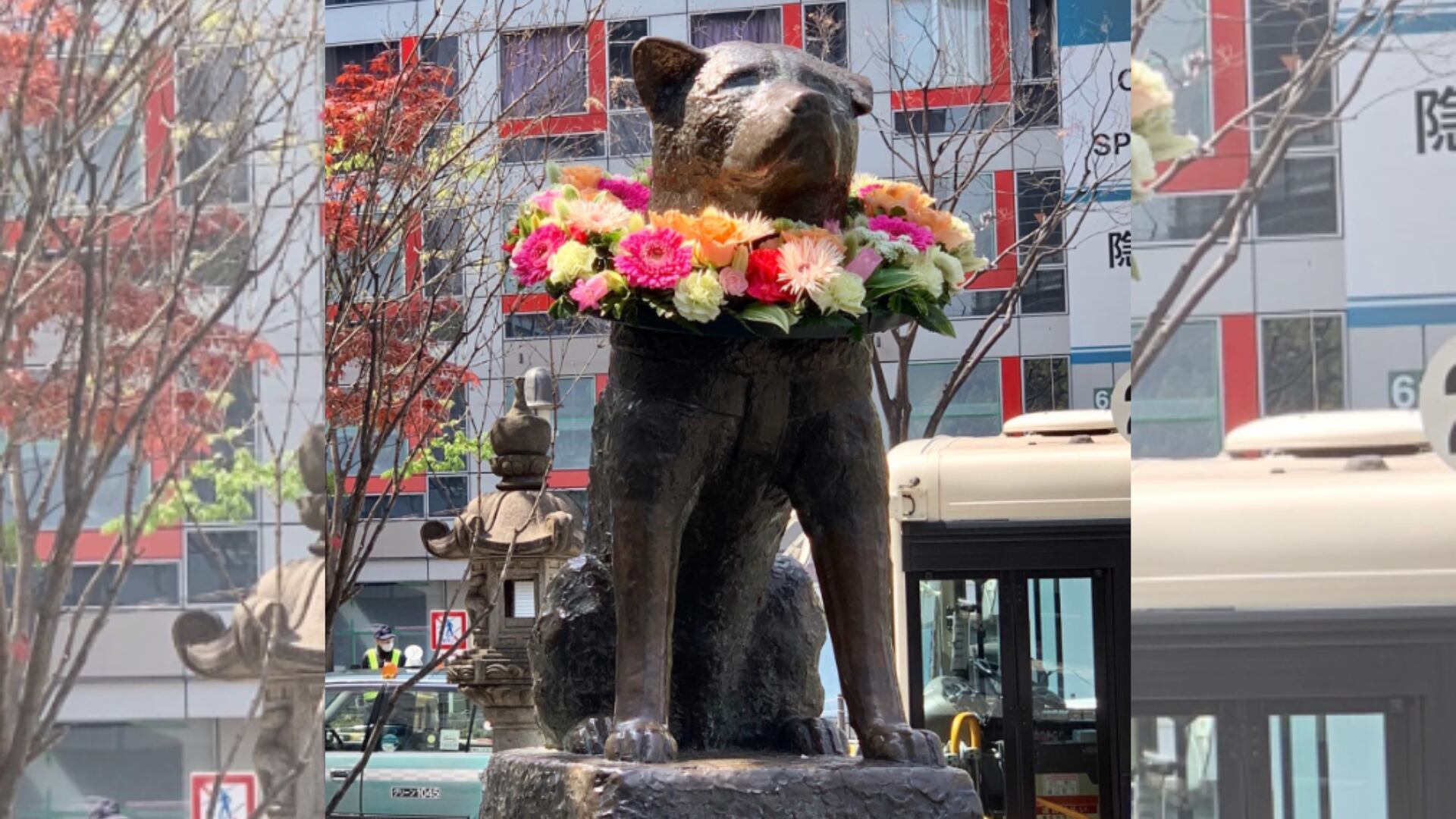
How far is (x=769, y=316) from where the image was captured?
2.68 meters

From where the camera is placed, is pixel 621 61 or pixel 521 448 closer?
pixel 521 448

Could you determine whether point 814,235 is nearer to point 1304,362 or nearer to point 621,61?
point 1304,362

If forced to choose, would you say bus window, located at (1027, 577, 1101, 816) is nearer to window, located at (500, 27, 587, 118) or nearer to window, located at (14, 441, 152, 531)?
window, located at (500, 27, 587, 118)

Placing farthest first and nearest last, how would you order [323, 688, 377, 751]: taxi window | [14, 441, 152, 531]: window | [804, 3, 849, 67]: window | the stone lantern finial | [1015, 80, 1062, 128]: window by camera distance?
[323, 688, 377, 751]: taxi window < [804, 3, 849, 67]: window < [1015, 80, 1062, 128]: window < the stone lantern finial < [14, 441, 152, 531]: window

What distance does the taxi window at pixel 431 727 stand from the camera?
1046 centimetres

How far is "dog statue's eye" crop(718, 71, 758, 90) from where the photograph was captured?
2861mm

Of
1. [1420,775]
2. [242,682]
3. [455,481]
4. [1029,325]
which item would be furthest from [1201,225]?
[455,481]

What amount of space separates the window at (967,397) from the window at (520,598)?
5.86 m

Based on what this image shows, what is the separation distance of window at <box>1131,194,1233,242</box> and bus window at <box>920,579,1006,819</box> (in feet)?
17.6

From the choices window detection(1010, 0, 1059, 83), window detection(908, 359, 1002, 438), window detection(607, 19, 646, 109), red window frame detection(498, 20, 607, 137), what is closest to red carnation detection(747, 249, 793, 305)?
red window frame detection(498, 20, 607, 137)

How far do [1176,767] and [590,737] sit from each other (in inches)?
64.8

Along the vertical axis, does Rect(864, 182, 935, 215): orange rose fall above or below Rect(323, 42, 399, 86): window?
below

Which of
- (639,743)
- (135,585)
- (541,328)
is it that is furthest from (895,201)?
(541,328)

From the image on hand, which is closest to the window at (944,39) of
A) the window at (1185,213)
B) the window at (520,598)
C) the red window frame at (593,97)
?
the red window frame at (593,97)
